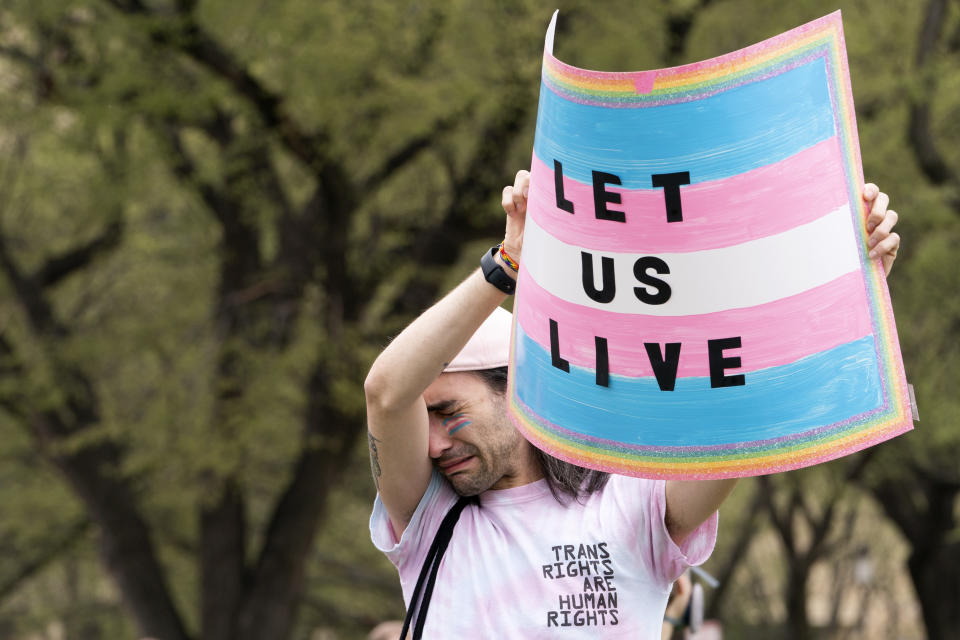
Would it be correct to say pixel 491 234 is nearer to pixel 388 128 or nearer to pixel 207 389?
pixel 388 128

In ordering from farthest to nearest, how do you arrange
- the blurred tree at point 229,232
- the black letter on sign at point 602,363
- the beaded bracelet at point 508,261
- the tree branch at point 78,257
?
the tree branch at point 78,257, the blurred tree at point 229,232, the beaded bracelet at point 508,261, the black letter on sign at point 602,363

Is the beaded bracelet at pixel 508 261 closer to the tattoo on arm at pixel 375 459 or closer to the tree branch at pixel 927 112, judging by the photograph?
the tattoo on arm at pixel 375 459

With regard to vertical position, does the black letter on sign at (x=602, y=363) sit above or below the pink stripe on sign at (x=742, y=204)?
below

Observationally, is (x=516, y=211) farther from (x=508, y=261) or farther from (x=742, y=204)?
(x=742, y=204)

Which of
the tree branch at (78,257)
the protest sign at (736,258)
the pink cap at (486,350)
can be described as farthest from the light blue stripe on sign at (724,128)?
the tree branch at (78,257)

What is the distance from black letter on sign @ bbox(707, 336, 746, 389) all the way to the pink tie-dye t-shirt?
0.44 m

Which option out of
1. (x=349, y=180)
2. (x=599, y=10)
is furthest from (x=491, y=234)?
(x=599, y=10)

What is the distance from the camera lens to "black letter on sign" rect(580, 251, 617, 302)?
6.01ft

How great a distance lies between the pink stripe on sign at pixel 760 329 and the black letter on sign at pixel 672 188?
0.15m

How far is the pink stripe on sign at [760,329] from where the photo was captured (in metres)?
1.78

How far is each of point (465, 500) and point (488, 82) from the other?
6865 millimetres

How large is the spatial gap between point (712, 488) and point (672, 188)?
1.82 ft

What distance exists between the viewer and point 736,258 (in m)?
1.77

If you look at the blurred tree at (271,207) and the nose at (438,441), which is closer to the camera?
the nose at (438,441)
